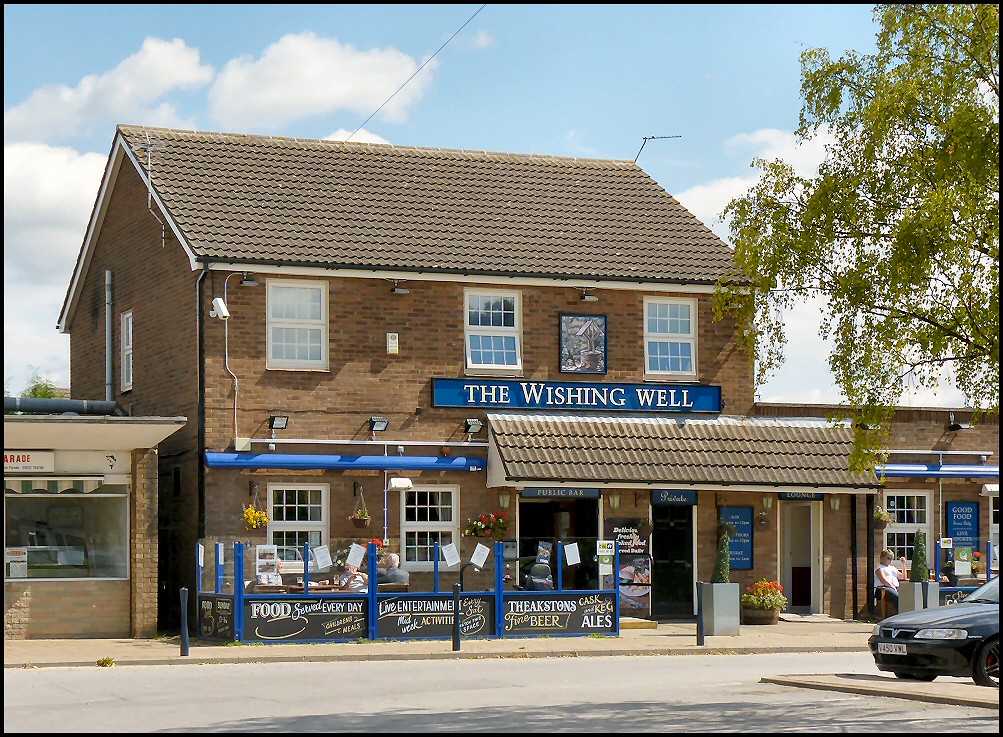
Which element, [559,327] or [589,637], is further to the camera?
[559,327]

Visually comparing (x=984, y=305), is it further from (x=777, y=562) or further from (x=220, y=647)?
(x=777, y=562)

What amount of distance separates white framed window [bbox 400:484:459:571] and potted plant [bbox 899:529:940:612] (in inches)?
330

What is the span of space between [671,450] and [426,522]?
4802 mm

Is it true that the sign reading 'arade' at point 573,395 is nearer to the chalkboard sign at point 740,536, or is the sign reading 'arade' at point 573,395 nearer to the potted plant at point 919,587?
the chalkboard sign at point 740,536

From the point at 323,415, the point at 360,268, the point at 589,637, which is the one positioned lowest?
the point at 589,637

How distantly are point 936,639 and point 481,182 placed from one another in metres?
16.5

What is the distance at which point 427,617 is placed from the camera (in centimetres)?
2494

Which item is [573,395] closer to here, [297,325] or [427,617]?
[297,325]

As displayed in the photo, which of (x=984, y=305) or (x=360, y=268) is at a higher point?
(x=360, y=268)

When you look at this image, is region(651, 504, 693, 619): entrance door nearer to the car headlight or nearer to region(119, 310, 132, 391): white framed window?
region(119, 310, 132, 391): white framed window

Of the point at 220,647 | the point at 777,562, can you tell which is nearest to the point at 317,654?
the point at 220,647

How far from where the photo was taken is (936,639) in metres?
17.6

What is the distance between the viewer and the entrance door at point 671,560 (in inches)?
1152

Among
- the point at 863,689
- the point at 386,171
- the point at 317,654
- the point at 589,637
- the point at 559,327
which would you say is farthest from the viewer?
the point at 386,171
